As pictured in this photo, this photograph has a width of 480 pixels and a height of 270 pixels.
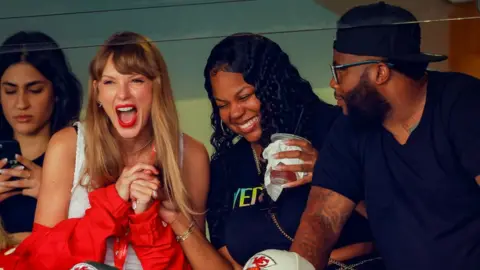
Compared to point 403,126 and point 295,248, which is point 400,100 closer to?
point 403,126

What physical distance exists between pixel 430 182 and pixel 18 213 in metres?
1.37

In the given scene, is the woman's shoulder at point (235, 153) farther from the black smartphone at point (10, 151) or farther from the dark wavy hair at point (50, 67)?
the black smartphone at point (10, 151)

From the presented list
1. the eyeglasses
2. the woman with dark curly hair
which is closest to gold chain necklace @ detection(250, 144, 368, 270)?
the woman with dark curly hair

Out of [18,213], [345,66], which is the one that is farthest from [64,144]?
[345,66]

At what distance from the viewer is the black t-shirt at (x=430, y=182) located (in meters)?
2.33

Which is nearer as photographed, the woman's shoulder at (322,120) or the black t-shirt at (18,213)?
the woman's shoulder at (322,120)

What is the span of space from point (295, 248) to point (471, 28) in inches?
35.3

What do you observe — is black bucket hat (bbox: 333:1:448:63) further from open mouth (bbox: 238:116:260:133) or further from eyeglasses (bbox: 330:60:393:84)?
open mouth (bbox: 238:116:260:133)

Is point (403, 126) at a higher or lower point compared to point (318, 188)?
higher

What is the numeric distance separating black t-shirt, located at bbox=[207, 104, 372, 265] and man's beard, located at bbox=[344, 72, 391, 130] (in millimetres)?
61

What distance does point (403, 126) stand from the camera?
242 cm

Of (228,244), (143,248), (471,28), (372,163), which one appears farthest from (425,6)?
(143,248)

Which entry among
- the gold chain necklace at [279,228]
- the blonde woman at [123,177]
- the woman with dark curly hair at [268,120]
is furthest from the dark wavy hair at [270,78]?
the blonde woman at [123,177]

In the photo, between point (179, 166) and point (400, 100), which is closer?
point (400, 100)
